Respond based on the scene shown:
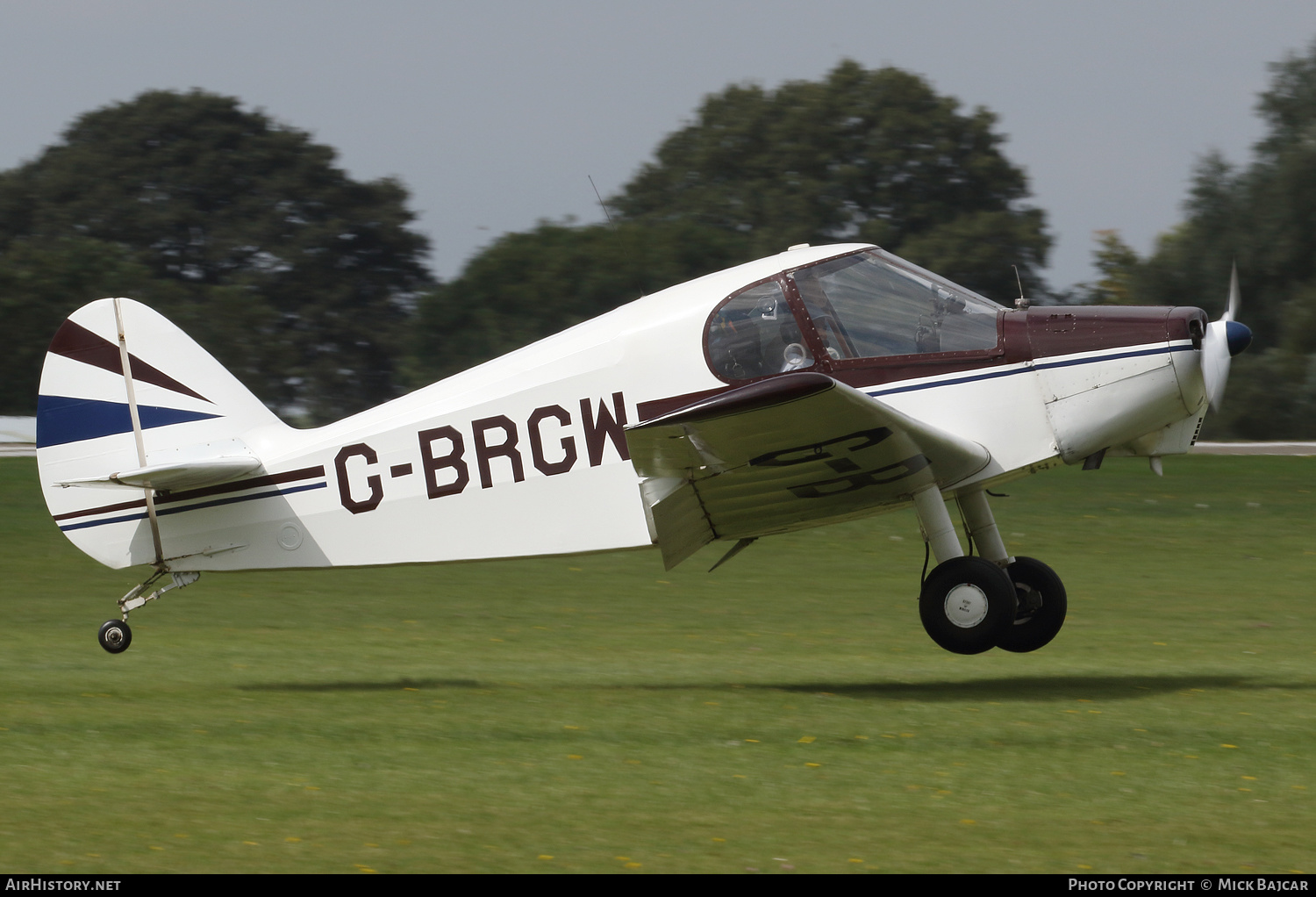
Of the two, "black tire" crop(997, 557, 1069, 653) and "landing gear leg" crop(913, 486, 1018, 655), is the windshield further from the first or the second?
"black tire" crop(997, 557, 1069, 653)

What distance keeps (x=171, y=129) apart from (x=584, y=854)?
203 ft

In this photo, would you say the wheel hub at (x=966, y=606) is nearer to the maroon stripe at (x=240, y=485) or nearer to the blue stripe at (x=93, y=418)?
the maroon stripe at (x=240, y=485)

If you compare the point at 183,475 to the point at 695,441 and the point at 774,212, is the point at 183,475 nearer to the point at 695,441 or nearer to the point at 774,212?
the point at 695,441

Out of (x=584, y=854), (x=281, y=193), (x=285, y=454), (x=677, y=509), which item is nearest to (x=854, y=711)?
(x=677, y=509)

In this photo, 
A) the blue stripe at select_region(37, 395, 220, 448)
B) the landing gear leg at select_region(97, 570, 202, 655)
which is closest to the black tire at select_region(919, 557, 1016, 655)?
the landing gear leg at select_region(97, 570, 202, 655)

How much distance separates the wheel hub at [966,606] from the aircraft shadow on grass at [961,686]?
1.70ft

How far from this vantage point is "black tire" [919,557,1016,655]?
893 centimetres

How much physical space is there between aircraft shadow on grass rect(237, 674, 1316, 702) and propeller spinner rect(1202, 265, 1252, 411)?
6.02 ft

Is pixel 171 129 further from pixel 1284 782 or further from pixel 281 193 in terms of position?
pixel 1284 782

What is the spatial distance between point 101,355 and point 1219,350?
745 centimetres

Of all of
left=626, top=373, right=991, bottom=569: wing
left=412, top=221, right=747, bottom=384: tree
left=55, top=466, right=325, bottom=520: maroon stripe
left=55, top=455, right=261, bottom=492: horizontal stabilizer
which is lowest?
left=626, top=373, right=991, bottom=569: wing

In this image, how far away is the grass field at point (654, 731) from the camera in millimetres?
5832

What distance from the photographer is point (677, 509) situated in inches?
359

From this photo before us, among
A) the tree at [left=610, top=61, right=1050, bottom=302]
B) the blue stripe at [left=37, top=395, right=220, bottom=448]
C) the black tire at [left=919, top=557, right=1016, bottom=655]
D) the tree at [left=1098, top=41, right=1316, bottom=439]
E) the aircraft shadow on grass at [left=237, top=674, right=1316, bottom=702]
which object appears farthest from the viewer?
the tree at [left=610, top=61, right=1050, bottom=302]
